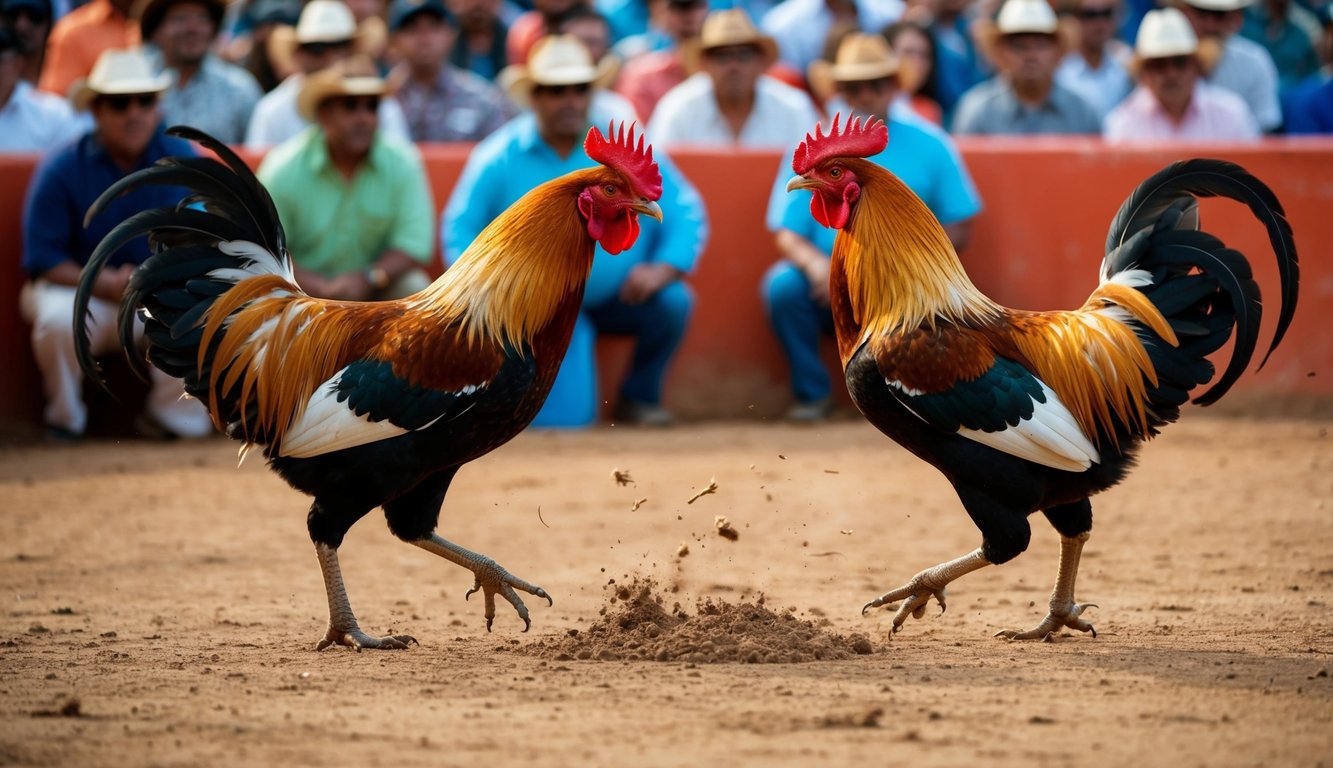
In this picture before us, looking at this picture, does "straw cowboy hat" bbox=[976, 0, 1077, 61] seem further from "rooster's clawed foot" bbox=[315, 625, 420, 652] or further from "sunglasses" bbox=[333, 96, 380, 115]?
"rooster's clawed foot" bbox=[315, 625, 420, 652]

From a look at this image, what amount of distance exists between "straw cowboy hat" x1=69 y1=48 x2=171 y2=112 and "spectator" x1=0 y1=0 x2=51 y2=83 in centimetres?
209

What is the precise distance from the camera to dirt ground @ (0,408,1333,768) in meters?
4.82

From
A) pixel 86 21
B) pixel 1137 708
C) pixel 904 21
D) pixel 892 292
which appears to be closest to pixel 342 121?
pixel 86 21

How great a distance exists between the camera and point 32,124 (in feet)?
39.7

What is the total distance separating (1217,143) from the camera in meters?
11.8

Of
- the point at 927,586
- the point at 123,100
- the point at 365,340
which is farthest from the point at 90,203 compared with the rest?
the point at 927,586

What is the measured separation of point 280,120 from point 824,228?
160 inches

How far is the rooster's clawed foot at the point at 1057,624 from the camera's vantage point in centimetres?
623

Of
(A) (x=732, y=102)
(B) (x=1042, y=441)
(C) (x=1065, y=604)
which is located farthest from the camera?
(A) (x=732, y=102)

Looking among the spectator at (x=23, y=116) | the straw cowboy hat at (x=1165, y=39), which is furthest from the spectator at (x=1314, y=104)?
the spectator at (x=23, y=116)

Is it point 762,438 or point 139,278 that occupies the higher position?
point 139,278

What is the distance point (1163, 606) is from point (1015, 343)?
1467 mm

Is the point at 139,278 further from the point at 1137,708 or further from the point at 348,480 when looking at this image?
the point at 1137,708

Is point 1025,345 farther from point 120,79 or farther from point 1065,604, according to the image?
point 120,79
